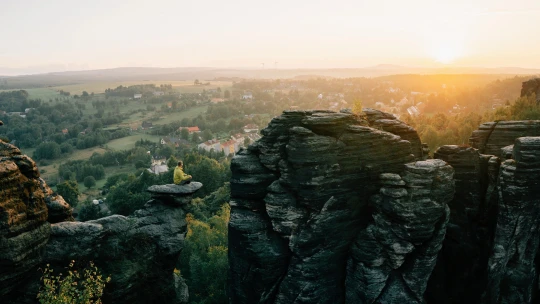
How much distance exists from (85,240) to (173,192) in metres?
5.58

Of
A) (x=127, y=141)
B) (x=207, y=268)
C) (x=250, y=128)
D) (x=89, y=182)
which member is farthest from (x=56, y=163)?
(x=207, y=268)

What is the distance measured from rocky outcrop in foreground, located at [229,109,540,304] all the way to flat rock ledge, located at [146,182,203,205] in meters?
3.84

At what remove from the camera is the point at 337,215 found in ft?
63.9

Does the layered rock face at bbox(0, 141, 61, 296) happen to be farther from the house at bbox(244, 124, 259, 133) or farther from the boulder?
the house at bbox(244, 124, 259, 133)

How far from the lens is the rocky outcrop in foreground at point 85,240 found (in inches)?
659

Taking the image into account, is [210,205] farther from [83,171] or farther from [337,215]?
[83,171]

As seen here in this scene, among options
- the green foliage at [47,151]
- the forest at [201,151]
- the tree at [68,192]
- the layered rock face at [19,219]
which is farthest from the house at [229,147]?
the layered rock face at [19,219]

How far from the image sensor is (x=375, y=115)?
23.0 meters

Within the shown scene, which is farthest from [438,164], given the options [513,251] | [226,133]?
[226,133]

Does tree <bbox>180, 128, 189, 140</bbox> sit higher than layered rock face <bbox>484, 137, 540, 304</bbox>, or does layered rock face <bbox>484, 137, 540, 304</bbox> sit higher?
layered rock face <bbox>484, 137, 540, 304</bbox>

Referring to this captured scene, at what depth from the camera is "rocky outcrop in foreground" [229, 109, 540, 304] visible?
19.0m

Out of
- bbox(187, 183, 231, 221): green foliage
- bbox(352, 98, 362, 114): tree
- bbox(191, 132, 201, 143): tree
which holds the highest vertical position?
bbox(352, 98, 362, 114): tree

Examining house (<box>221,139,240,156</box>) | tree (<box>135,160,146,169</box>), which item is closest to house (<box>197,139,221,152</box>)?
house (<box>221,139,240,156</box>)

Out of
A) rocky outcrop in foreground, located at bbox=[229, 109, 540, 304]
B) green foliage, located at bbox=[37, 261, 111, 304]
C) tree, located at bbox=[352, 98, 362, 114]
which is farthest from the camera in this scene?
tree, located at bbox=[352, 98, 362, 114]
